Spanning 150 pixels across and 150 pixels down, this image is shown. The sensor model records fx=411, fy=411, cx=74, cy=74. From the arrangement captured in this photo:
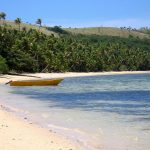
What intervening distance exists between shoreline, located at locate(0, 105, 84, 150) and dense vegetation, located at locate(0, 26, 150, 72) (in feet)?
198

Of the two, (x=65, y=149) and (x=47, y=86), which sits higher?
(x=65, y=149)

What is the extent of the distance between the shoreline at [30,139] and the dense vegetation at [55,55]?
6029 centimetres

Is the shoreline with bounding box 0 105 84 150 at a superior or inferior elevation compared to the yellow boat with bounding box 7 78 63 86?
superior

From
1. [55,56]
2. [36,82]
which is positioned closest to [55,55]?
[55,56]

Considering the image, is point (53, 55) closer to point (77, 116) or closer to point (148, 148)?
point (77, 116)

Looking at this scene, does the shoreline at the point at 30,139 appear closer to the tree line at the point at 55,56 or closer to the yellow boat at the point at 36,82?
the yellow boat at the point at 36,82

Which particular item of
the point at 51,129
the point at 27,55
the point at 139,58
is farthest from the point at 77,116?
the point at 139,58

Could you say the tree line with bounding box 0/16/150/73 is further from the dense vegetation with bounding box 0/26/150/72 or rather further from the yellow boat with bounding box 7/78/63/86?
Result: the yellow boat with bounding box 7/78/63/86

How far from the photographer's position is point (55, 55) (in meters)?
112

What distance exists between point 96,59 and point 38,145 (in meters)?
123

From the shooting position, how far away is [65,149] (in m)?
12.2

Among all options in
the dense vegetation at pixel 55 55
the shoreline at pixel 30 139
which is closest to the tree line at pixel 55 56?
the dense vegetation at pixel 55 55

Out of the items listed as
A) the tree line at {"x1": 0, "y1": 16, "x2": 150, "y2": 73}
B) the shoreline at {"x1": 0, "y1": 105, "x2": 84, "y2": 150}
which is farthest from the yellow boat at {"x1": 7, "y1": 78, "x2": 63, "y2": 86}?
the shoreline at {"x1": 0, "y1": 105, "x2": 84, "y2": 150}

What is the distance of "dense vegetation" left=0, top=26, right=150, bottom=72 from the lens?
87625 millimetres
